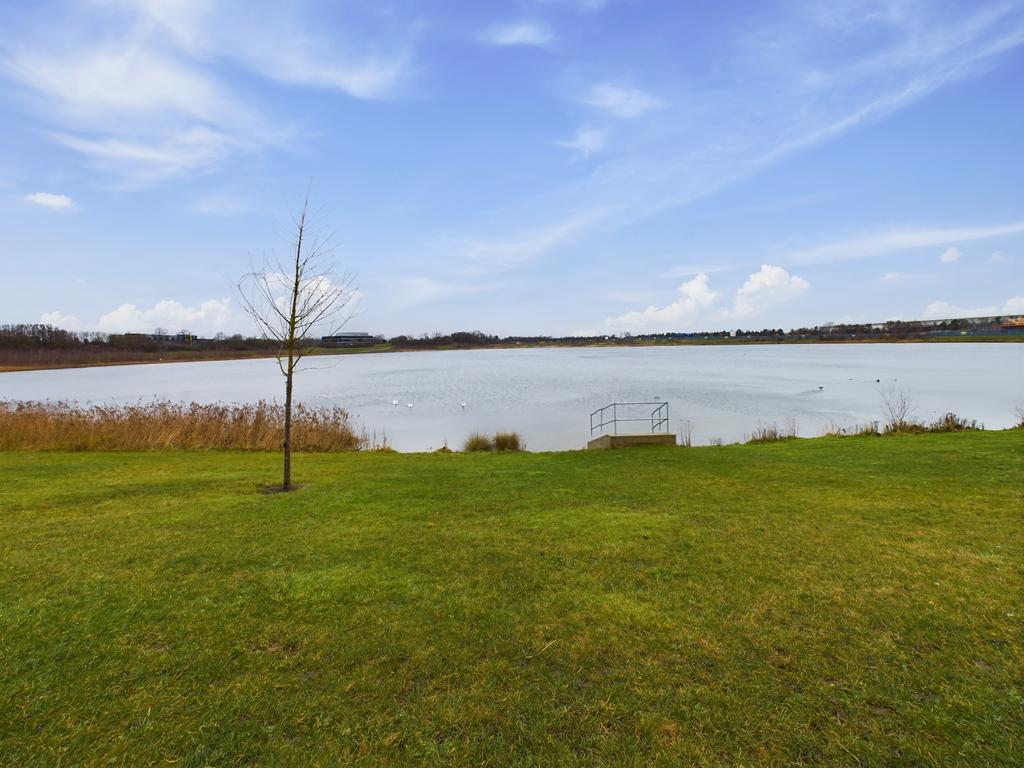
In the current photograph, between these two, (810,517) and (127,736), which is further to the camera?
(810,517)

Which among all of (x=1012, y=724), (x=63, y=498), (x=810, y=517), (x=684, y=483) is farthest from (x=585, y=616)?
(x=63, y=498)

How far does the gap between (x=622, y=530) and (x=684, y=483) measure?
135 inches

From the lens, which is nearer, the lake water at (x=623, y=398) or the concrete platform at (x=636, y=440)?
the concrete platform at (x=636, y=440)

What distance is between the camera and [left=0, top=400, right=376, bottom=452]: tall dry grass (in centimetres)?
1524

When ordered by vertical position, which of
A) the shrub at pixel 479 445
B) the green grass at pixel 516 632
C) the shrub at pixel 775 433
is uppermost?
the green grass at pixel 516 632

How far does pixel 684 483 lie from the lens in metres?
9.38

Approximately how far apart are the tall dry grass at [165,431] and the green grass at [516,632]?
28.5 feet

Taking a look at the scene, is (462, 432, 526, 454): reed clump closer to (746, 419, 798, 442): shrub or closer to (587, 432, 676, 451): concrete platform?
(587, 432, 676, 451): concrete platform

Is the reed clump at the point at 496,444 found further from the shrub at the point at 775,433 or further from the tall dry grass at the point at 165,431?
the shrub at the point at 775,433

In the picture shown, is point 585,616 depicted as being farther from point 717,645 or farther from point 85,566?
point 85,566

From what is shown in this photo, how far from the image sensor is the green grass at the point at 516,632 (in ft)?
9.36

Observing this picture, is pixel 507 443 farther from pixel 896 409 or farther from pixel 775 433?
pixel 896 409

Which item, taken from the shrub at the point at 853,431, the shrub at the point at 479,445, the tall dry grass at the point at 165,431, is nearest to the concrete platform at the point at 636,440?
the shrub at the point at 479,445

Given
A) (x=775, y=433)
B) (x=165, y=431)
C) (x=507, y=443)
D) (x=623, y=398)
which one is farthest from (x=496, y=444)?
(x=623, y=398)
